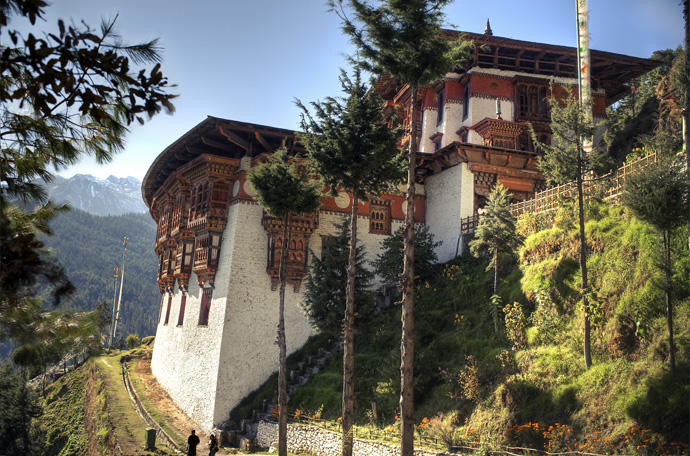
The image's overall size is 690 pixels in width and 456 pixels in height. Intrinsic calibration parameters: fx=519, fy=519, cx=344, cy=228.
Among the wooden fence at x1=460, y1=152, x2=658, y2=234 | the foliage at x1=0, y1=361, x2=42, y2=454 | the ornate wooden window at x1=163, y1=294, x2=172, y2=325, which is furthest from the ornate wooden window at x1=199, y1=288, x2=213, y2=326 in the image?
the foliage at x1=0, y1=361, x2=42, y2=454

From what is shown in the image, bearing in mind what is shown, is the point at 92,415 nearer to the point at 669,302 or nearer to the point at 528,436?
the point at 528,436

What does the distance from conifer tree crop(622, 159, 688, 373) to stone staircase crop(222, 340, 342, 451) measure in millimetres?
14808

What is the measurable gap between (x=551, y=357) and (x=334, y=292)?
9514mm

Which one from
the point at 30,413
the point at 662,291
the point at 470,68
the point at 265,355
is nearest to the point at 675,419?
the point at 662,291

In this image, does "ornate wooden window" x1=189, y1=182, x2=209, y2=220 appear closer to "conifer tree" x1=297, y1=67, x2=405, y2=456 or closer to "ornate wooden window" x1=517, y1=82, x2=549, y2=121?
"conifer tree" x1=297, y1=67, x2=405, y2=456

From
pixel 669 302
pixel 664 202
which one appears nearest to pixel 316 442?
pixel 669 302

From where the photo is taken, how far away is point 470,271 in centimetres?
2234

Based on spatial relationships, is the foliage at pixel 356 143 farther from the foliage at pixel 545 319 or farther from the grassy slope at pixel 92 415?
the grassy slope at pixel 92 415

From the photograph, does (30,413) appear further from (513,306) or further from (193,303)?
(513,306)

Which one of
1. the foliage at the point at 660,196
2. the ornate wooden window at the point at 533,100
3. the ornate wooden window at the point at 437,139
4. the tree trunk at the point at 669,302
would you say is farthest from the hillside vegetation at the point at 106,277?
the tree trunk at the point at 669,302

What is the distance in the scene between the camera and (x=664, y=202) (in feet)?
38.0

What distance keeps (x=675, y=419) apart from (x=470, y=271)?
12.5 m

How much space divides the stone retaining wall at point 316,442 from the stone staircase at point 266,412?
49 centimetres

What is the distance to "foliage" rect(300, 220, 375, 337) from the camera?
2056cm
